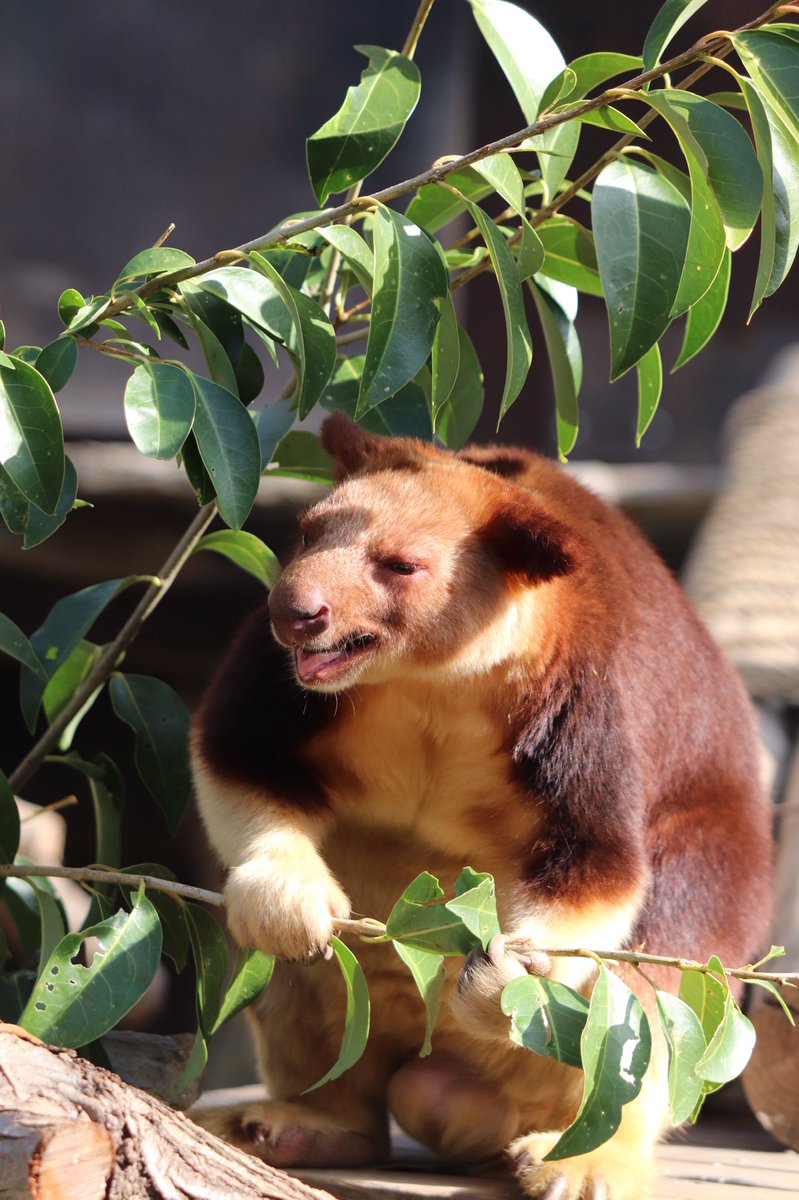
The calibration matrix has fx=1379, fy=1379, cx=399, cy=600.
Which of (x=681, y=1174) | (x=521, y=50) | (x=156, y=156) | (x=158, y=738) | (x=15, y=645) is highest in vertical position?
(x=156, y=156)

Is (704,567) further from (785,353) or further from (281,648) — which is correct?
(281,648)

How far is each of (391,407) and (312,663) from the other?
612 millimetres

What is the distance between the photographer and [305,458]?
2.45 meters

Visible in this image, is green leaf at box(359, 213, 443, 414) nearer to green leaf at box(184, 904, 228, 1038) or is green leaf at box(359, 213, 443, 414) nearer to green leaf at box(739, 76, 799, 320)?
green leaf at box(739, 76, 799, 320)

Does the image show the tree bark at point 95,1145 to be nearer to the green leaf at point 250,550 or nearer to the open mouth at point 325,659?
the open mouth at point 325,659

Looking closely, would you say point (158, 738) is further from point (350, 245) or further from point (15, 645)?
point (350, 245)

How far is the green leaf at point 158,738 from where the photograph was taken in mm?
2404

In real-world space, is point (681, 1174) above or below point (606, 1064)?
below

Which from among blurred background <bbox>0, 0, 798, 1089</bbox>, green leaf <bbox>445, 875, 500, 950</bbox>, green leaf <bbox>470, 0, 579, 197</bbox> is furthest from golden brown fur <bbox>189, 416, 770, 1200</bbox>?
blurred background <bbox>0, 0, 798, 1089</bbox>

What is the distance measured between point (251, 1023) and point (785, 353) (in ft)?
12.7

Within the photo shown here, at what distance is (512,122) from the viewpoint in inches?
245

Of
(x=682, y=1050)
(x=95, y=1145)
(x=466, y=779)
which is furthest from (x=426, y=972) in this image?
(x=466, y=779)

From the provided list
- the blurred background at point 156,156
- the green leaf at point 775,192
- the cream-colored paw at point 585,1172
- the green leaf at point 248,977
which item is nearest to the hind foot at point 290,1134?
the cream-colored paw at point 585,1172

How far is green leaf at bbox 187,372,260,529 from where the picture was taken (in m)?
1.71
